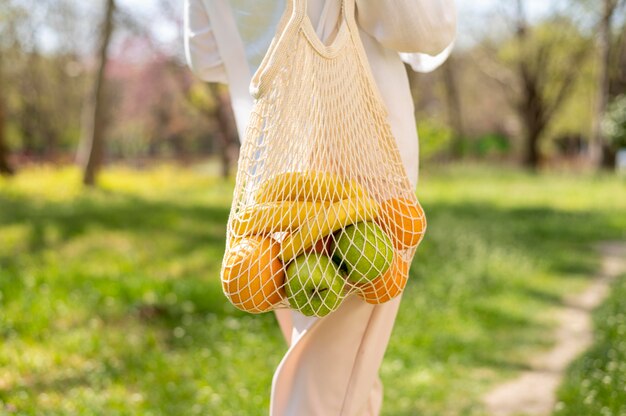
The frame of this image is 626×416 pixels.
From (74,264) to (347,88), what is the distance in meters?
4.73

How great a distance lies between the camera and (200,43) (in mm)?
2270

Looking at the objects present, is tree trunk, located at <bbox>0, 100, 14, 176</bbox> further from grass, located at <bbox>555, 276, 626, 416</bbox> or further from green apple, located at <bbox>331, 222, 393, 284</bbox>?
green apple, located at <bbox>331, 222, 393, 284</bbox>

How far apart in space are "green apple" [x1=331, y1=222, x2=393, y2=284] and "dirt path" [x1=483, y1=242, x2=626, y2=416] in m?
2.23

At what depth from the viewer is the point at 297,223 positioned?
5.99 ft

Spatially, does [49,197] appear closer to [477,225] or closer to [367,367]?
[477,225]

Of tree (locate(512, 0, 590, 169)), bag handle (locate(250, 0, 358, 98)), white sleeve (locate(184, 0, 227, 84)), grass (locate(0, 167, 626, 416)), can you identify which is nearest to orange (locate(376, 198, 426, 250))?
bag handle (locate(250, 0, 358, 98))

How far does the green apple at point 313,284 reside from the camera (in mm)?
1790

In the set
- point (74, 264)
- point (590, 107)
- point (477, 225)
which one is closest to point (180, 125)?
point (590, 107)

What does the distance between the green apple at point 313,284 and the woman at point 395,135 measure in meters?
0.29

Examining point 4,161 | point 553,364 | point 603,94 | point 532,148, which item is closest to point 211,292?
point 553,364

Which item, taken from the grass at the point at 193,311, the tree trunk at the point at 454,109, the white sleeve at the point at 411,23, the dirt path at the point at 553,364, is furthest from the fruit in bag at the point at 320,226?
the tree trunk at the point at 454,109

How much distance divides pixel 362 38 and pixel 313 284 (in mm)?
713

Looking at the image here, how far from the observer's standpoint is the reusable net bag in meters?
1.82

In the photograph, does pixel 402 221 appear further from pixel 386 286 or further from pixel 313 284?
pixel 313 284
